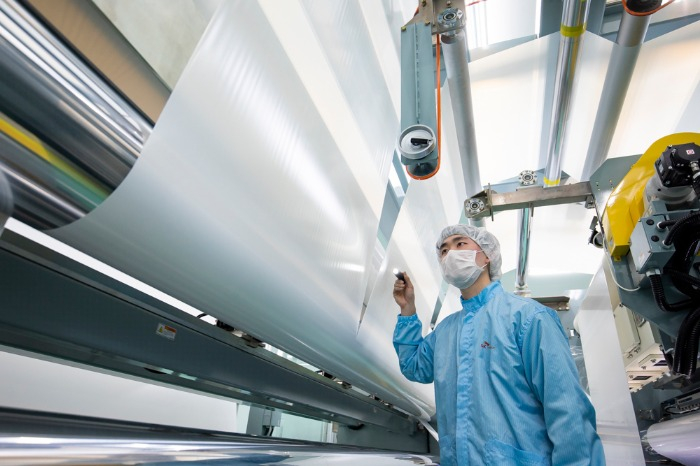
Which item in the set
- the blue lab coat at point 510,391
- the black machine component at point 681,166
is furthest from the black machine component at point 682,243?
the blue lab coat at point 510,391

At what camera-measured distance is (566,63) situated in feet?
4.26

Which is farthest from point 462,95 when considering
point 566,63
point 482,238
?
point 482,238

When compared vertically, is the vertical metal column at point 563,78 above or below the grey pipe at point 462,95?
above

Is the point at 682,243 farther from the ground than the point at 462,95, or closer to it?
closer to it

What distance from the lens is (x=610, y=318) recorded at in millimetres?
1630

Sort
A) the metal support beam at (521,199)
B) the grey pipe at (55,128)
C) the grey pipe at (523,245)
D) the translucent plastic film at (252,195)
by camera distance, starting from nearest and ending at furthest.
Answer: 1. the grey pipe at (55,128)
2. the translucent plastic film at (252,195)
3. the metal support beam at (521,199)
4. the grey pipe at (523,245)

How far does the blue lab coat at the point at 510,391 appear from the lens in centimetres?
98

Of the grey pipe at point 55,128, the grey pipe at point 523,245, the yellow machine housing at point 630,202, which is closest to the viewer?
the grey pipe at point 55,128

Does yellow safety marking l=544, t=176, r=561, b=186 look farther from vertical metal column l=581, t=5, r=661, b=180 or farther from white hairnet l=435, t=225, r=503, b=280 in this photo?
white hairnet l=435, t=225, r=503, b=280

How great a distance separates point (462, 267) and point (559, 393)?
0.43 meters

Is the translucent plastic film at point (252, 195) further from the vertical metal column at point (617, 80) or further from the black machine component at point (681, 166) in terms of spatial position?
the vertical metal column at point (617, 80)

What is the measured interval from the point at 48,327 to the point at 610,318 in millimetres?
1770

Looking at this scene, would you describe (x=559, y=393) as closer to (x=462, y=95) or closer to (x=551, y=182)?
(x=462, y=95)

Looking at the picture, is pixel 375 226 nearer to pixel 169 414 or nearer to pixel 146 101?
pixel 146 101
